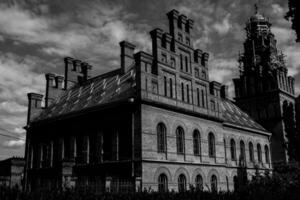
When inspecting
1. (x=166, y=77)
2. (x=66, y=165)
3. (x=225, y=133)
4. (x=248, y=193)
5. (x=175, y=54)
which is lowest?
(x=248, y=193)

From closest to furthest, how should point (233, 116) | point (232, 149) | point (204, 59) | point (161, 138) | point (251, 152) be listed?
point (161, 138), point (204, 59), point (232, 149), point (251, 152), point (233, 116)

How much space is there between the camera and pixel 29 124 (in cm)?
3056

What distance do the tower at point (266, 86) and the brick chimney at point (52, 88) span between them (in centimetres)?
2245

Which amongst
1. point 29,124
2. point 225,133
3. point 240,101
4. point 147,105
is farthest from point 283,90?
point 29,124

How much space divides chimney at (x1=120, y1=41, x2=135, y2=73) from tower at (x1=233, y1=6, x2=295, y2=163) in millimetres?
19963

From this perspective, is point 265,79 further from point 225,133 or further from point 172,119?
point 172,119

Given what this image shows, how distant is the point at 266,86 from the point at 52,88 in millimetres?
24698

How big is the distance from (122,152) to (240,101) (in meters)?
25.7

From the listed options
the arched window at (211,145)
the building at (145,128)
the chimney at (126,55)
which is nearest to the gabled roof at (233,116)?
the building at (145,128)

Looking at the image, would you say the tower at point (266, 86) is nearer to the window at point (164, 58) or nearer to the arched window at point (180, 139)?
the arched window at point (180, 139)

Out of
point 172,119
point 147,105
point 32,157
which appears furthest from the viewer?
point 32,157

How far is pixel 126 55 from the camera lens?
2883 centimetres

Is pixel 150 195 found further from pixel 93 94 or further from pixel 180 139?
pixel 93 94

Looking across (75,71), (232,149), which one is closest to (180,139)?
(232,149)
